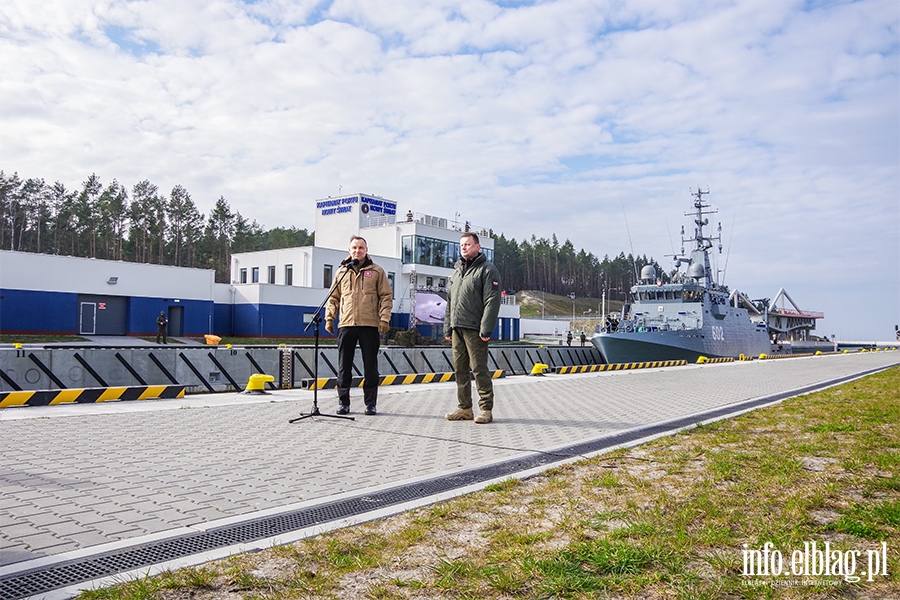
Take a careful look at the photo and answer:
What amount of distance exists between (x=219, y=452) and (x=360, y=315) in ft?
9.14

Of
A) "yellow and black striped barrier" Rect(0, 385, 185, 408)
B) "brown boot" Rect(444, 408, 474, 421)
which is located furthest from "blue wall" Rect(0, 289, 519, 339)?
"brown boot" Rect(444, 408, 474, 421)

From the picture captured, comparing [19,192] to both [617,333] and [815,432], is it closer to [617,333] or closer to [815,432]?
[617,333]

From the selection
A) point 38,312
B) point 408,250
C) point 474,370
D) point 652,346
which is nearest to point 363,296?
point 474,370

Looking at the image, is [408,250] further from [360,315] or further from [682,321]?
[360,315]

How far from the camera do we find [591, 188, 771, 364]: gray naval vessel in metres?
33.2

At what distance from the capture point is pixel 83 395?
8.70m

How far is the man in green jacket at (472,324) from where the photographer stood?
770cm

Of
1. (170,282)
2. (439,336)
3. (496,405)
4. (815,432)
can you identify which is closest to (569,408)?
(496,405)

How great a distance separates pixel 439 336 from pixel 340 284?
145 ft

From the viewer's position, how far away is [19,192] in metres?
68.8

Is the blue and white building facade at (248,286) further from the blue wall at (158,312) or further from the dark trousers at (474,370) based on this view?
the dark trousers at (474,370)

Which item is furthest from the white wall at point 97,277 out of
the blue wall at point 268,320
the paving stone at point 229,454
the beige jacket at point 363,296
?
the beige jacket at point 363,296

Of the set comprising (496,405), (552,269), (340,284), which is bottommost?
(496,405)

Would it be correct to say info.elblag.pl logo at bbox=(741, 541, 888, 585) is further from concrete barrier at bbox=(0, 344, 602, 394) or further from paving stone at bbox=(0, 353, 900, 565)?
concrete barrier at bbox=(0, 344, 602, 394)
